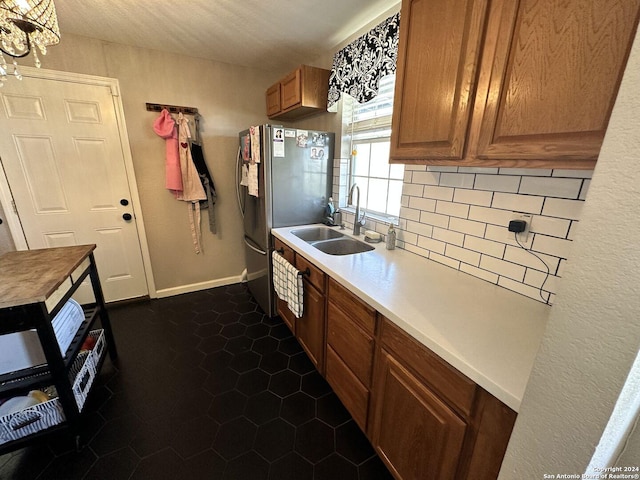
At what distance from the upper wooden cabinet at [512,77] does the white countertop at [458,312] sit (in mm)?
551

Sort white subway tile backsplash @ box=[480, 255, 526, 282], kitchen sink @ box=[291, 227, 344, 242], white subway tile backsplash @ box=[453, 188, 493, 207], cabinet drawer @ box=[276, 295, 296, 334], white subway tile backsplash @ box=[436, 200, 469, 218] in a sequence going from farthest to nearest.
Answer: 1. kitchen sink @ box=[291, 227, 344, 242]
2. cabinet drawer @ box=[276, 295, 296, 334]
3. white subway tile backsplash @ box=[436, 200, 469, 218]
4. white subway tile backsplash @ box=[453, 188, 493, 207]
5. white subway tile backsplash @ box=[480, 255, 526, 282]

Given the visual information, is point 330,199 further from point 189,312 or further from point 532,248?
point 189,312

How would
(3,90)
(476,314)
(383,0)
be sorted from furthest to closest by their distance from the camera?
1. (3,90)
2. (383,0)
3. (476,314)

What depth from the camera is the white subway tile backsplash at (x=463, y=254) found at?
1.31 meters

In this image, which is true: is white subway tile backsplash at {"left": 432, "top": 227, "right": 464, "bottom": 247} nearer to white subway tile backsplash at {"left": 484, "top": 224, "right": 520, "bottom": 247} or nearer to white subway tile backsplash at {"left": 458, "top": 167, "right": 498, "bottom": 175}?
white subway tile backsplash at {"left": 484, "top": 224, "right": 520, "bottom": 247}

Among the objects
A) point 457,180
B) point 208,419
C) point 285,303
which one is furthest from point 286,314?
point 457,180

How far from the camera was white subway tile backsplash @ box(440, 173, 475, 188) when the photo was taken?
1.32 meters

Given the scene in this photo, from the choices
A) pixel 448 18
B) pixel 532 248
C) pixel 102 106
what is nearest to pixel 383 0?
pixel 448 18

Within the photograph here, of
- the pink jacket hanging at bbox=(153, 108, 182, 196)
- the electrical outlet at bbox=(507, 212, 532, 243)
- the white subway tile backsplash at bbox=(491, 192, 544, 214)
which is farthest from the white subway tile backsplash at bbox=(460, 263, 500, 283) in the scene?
the pink jacket hanging at bbox=(153, 108, 182, 196)

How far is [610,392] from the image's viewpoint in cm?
44

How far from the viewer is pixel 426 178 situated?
155 cm

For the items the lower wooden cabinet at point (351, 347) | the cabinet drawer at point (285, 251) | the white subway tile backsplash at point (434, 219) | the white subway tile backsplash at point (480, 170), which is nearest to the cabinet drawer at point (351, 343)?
the lower wooden cabinet at point (351, 347)

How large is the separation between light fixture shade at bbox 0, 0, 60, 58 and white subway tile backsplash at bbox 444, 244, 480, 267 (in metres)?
2.06

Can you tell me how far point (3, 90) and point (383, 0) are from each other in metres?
2.85
